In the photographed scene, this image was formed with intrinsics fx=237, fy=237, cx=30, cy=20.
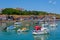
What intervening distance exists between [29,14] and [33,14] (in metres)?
2.63

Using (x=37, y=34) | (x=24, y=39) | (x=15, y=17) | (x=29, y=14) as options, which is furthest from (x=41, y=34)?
(x=29, y=14)

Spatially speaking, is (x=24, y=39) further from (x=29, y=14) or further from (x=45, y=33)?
(x=29, y=14)

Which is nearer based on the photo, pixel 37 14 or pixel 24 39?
pixel 24 39

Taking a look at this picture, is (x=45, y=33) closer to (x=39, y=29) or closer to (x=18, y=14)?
(x=39, y=29)

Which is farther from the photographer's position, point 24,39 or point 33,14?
point 33,14

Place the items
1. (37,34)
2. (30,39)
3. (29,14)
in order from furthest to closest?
(29,14), (37,34), (30,39)

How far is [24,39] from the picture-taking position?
67.1 feet

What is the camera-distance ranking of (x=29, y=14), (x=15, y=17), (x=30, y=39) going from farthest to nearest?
(x=29, y=14)
(x=15, y=17)
(x=30, y=39)

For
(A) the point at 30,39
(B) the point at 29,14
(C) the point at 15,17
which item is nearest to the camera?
(A) the point at 30,39

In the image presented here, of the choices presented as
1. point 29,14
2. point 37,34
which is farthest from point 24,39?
point 29,14

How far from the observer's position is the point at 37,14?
74.4m

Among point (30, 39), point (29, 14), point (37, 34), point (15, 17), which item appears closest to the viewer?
point (30, 39)

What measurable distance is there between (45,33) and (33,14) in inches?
2000

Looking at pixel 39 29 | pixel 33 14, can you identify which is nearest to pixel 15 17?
pixel 33 14
